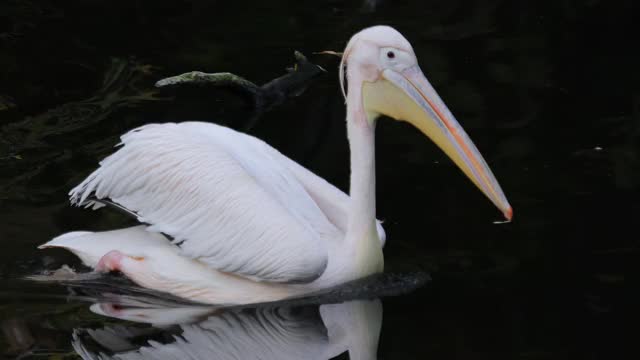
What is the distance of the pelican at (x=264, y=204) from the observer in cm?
552

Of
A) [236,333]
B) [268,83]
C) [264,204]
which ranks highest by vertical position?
[268,83]

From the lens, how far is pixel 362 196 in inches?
221

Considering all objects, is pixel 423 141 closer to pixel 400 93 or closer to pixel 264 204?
pixel 400 93

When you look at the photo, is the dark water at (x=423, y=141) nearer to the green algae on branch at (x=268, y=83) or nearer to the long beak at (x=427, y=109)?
the green algae on branch at (x=268, y=83)

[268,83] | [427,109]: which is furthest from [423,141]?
[427,109]

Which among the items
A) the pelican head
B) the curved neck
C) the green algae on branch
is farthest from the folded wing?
the green algae on branch

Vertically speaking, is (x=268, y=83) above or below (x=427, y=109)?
above

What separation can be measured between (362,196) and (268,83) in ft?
8.04

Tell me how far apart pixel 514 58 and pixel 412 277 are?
328 centimetres

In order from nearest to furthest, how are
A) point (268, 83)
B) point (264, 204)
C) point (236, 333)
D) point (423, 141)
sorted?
point (236, 333)
point (264, 204)
point (423, 141)
point (268, 83)

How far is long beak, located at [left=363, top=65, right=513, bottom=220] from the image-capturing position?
5562 mm

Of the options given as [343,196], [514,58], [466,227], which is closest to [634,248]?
[466,227]

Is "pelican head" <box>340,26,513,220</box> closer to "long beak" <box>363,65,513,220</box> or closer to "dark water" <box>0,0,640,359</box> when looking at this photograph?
"long beak" <box>363,65,513,220</box>

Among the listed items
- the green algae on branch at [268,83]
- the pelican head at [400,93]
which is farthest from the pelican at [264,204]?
the green algae on branch at [268,83]
